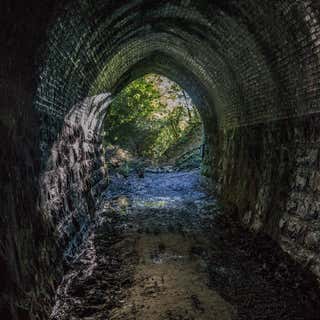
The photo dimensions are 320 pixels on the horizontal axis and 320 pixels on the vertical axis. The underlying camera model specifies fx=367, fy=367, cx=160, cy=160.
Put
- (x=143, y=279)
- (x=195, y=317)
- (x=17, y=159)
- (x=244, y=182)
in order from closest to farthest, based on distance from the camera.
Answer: (x=17, y=159) < (x=195, y=317) < (x=143, y=279) < (x=244, y=182)

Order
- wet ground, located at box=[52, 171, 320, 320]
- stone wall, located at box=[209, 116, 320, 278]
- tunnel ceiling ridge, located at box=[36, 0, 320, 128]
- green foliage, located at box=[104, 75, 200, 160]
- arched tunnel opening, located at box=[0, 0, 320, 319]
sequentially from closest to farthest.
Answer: arched tunnel opening, located at box=[0, 0, 320, 319] → wet ground, located at box=[52, 171, 320, 320] → tunnel ceiling ridge, located at box=[36, 0, 320, 128] → stone wall, located at box=[209, 116, 320, 278] → green foliage, located at box=[104, 75, 200, 160]

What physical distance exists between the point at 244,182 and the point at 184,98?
1961 cm

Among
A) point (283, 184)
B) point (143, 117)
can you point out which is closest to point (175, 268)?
point (283, 184)

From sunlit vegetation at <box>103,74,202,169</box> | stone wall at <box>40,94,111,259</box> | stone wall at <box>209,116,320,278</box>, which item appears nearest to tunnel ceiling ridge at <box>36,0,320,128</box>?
stone wall at <box>209,116,320,278</box>

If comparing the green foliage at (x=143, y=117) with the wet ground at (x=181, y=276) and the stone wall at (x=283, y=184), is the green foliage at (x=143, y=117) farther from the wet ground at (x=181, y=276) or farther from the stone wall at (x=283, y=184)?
the wet ground at (x=181, y=276)

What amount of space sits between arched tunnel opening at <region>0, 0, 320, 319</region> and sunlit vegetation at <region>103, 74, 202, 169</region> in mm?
9681

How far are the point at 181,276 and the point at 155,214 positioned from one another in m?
4.03

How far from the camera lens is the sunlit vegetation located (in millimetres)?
20188

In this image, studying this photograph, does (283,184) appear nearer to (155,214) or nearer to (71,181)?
(71,181)

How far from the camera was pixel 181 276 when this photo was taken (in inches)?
200

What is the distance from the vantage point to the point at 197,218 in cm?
864

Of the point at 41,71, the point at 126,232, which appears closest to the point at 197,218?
the point at 126,232

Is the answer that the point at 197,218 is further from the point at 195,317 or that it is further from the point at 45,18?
the point at 45,18

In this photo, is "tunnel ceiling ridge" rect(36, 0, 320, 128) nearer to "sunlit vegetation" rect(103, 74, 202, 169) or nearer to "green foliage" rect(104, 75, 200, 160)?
"sunlit vegetation" rect(103, 74, 202, 169)
